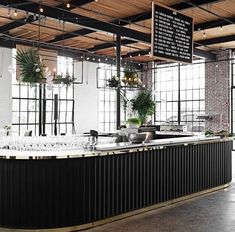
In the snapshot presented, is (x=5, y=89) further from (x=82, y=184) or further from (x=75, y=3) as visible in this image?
(x=82, y=184)

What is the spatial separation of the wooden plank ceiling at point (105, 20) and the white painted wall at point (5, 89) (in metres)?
1.31

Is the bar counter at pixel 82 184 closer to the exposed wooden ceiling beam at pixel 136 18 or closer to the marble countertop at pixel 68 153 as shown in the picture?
the marble countertop at pixel 68 153

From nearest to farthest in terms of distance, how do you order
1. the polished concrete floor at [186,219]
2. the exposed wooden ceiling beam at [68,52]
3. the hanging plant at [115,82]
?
1. the polished concrete floor at [186,219]
2. the hanging plant at [115,82]
3. the exposed wooden ceiling beam at [68,52]

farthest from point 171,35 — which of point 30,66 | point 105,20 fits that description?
point 105,20

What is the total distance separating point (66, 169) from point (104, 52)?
12.1 metres

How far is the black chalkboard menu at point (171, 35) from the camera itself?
6184mm

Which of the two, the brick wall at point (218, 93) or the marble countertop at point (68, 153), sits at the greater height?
the brick wall at point (218, 93)

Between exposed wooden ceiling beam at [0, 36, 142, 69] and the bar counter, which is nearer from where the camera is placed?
the bar counter

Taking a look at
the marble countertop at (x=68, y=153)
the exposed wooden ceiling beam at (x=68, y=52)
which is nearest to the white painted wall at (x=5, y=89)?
the exposed wooden ceiling beam at (x=68, y=52)

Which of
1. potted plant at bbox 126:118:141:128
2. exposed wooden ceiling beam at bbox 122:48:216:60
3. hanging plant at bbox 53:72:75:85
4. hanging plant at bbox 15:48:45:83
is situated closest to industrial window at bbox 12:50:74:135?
exposed wooden ceiling beam at bbox 122:48:216:60

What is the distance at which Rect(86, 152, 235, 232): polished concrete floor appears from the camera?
4.68 m

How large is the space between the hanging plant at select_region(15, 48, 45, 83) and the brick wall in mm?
11570

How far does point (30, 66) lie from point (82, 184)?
6.11ft

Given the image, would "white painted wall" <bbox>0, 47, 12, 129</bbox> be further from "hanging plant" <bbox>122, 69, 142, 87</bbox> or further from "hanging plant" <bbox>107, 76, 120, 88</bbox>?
"hanging plant" <bbox>122, 69, 142, 87</bbox>
